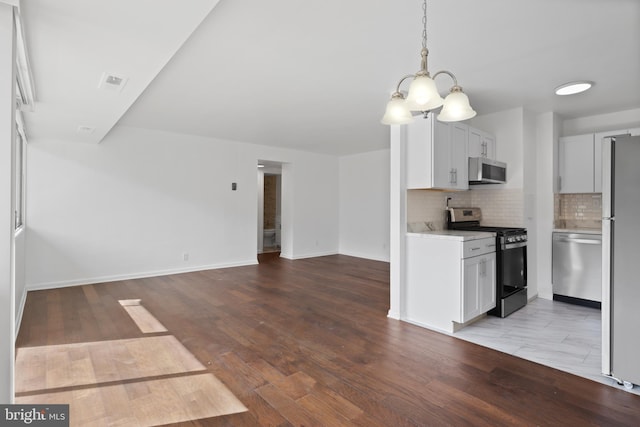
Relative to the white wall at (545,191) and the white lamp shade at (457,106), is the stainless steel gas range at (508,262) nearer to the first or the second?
the white wall at (545,191)

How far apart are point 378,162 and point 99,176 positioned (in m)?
5.23

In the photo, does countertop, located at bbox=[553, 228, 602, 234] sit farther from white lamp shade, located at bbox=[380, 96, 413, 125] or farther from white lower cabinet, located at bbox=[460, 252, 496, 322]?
white lamp shade, located at bbox=[380, 96, 413, 125]

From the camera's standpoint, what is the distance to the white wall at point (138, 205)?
4.73 metres

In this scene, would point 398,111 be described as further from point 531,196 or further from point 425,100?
point 531,196

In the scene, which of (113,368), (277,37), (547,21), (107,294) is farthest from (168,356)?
(547,21)

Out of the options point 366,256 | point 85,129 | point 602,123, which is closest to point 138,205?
point 85,129

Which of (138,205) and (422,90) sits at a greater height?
(422,90)

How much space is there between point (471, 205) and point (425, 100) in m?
3.34

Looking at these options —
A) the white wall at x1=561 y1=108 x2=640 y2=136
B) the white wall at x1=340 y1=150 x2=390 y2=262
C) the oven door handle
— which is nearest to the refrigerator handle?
the oven door handle

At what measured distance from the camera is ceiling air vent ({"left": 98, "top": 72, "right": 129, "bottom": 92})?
248 cm

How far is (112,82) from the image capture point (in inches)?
102

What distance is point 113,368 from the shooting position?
2.51m

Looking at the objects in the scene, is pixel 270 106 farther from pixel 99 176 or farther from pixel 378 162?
pixel 378 162

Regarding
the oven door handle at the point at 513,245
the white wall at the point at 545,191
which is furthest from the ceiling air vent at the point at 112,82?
the white wall at the point at 545,191
